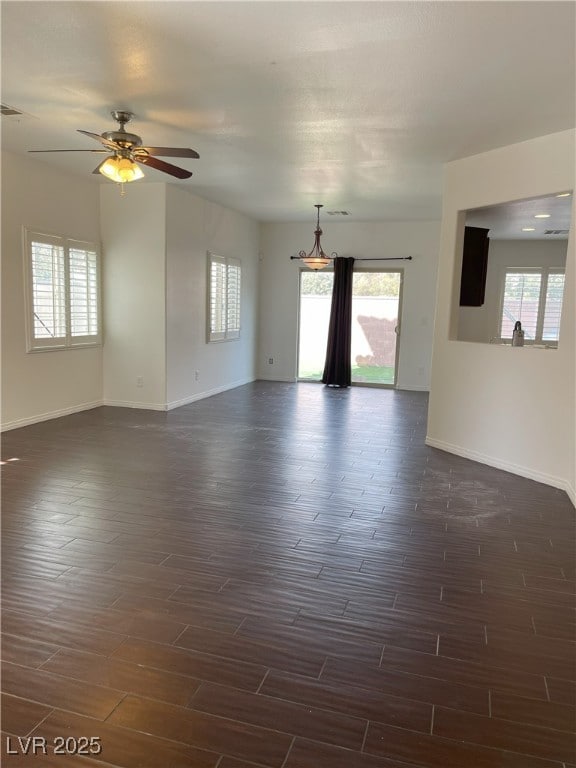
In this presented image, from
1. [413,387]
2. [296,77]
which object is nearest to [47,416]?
[296,77]

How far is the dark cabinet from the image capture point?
5.54 metres

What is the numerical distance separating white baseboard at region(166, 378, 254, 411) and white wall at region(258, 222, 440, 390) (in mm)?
1006

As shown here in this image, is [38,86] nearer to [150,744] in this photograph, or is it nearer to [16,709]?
[16,709]

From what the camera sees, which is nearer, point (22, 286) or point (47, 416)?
point (22, 286)

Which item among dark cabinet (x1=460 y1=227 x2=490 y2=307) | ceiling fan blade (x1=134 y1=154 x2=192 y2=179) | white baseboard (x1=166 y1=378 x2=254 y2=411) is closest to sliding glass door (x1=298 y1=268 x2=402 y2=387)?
white baseboard (x1=166 y1=378 x2=254 y2=411)

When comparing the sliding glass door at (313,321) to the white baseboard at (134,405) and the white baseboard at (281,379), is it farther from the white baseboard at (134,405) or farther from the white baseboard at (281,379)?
Result: the white baseboard at (134,405)

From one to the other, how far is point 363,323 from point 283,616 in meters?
7.53

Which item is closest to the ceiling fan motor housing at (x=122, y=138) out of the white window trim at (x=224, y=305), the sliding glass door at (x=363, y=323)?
the white window trim at (x=224, y=305)

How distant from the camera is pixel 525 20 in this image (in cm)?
259

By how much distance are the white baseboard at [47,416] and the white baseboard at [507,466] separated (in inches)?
165

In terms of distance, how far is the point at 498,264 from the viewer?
370 inches

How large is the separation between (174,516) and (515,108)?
3.63m

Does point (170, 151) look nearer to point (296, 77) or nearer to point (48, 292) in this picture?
point (296, 77)

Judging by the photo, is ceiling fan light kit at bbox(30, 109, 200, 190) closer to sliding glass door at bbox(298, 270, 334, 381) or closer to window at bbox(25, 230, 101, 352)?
window at bbox(25, 230, 101, 352)
